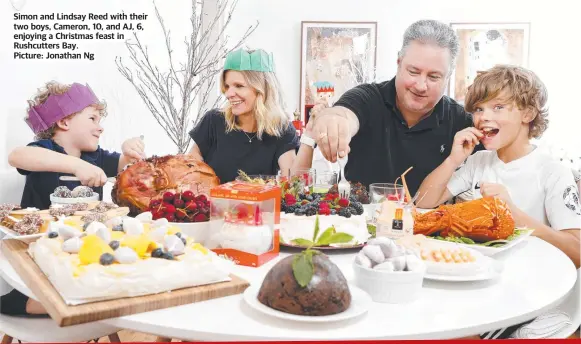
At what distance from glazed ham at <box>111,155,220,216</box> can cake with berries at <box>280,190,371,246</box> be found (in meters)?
0.30

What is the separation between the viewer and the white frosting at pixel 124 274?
0.95 meters

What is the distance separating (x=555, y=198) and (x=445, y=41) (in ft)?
2.11

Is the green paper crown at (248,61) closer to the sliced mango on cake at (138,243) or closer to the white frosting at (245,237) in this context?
the white frosting at (245,237)

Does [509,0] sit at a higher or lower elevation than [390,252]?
higher

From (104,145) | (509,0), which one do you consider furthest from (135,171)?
(509,0)

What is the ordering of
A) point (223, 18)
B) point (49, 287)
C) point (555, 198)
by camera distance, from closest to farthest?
point (49, 287)
point (555, 198)
point (223, 18)

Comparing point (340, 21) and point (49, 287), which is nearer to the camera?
point (49, 287)

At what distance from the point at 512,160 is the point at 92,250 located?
4.54 feet

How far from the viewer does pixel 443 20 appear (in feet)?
13.0

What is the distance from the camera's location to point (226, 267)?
1.09m

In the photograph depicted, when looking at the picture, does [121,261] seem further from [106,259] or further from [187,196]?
[187,196]

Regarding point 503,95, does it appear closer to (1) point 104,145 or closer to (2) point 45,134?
(2) point 45,134

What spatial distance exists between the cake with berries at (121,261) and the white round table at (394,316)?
51 millimetres

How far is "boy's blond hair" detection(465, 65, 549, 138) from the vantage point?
1.88m
